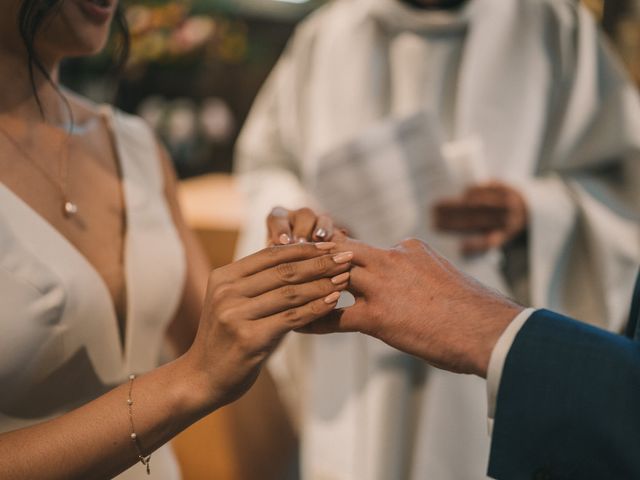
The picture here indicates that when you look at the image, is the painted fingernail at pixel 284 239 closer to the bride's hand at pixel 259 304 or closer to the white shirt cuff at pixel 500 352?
the bride's hand at pixel 259 304

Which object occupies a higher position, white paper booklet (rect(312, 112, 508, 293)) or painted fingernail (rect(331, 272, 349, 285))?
painted fingernail (rect(331, 272, 349, 285))

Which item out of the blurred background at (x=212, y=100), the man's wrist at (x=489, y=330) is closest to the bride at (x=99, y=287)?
the man's wrist at (x=489, y=330)

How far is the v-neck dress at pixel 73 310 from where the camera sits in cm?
91

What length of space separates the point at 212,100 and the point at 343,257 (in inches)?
103

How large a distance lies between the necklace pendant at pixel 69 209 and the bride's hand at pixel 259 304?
40cm

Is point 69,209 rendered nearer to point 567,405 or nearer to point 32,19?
point 32,19

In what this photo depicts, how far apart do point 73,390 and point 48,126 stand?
1.52 ft

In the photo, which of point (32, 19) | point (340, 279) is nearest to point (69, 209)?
point (32, 19)

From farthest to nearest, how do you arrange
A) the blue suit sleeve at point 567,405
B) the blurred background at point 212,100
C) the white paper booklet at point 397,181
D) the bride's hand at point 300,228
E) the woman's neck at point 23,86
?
the blurred background at point 212,100 < the white paper booklet at point 397,181 < the woman's neck at point 23,86 < the bride's hand at point 300,228 < the blue suit sleeve at point 567,405

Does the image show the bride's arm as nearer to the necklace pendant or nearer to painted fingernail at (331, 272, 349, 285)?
painted fingernail at (331, 272, 349, 285)

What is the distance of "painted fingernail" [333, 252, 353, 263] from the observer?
78 cm

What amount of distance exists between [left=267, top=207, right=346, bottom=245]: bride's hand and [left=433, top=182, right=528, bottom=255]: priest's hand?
2.11 feet

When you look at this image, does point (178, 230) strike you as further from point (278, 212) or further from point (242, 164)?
point (242, 164)

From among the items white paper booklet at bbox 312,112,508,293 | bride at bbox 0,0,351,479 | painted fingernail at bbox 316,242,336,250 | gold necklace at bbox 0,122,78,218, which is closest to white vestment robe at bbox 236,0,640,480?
white paper booklet at bbox 312,112,508,293
